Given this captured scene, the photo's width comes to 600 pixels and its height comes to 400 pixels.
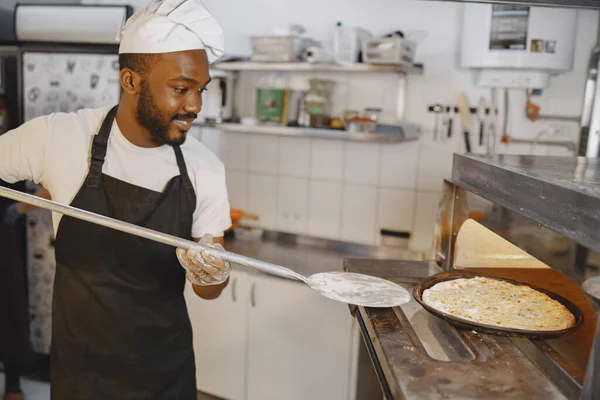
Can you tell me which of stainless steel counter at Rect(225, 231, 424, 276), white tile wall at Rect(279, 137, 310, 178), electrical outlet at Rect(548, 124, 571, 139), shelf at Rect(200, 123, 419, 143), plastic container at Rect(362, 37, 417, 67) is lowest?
stainless steel counter at Rect(225, 231, 424, 276)

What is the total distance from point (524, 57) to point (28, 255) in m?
2.43

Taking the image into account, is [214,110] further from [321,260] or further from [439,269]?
[439,269]

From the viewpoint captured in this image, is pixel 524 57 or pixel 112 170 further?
pixel 524 57

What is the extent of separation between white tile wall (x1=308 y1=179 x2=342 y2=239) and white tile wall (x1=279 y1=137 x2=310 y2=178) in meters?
0.09

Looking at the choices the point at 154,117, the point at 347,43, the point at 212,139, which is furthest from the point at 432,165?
the point at 154,117

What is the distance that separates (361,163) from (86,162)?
5.04ft

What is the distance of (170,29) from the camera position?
1.25m

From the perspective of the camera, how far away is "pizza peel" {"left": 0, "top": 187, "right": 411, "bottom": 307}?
1037 mm

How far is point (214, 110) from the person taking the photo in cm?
279

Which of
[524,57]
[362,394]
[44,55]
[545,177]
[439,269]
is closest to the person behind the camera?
[545,177]

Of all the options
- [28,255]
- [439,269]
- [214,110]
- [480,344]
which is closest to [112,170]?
[439,269]

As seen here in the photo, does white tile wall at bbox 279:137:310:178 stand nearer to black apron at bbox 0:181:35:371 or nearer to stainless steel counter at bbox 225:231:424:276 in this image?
stainless steel counter at bbox 225:231:424:276

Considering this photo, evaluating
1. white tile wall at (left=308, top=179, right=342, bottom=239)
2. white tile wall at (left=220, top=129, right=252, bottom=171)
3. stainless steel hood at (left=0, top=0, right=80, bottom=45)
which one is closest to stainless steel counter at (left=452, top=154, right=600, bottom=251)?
white tile wall at (left=308, top=179, right=342, bottom=239)

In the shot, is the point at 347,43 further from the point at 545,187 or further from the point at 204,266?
the point at 545,187
